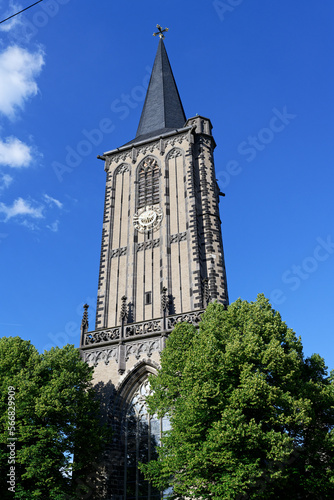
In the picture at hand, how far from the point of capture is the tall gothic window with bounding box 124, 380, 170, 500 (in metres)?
23.7

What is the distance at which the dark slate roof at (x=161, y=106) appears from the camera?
40.7 meters

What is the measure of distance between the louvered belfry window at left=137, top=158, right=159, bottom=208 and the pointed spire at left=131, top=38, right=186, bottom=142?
3506 mm

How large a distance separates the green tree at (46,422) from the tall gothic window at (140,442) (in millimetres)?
1893

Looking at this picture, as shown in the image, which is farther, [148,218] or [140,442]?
[148,218]

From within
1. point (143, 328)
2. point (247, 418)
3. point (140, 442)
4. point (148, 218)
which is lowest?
point (247, 418)

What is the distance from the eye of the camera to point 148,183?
119 feet

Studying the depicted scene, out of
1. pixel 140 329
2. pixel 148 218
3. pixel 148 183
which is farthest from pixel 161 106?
pixel 140 329

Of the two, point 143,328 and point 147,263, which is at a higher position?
point 147,263

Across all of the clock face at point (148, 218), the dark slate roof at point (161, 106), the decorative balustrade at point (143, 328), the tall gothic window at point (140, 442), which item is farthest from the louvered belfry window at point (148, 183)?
the tall gothic window at point (140, 442)

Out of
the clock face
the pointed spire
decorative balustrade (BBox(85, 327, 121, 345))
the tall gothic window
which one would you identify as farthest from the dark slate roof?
the tall gothic window

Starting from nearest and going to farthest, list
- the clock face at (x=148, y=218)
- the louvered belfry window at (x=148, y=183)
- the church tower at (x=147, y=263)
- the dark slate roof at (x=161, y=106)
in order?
the church tower at (x=147, y=263), the clock face at (x=148, y=218), the louvered belfry window at (x=148, y=183), the dark slate roof at (x=161, y=106)

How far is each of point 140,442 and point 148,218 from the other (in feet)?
50.6

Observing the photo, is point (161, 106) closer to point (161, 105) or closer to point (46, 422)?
point (161, 105)

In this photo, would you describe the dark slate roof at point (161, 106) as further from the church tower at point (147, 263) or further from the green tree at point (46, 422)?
the green tree at point (46, 422)
